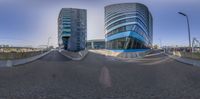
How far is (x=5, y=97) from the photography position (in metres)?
7.07

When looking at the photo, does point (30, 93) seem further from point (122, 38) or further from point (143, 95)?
point (122, 38)

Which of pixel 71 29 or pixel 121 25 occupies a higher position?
pixel 71 29

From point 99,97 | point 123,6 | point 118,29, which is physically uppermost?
point 123,6

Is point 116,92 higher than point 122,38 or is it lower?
lower

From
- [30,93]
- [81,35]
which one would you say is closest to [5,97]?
[30,93]

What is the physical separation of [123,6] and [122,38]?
471cm

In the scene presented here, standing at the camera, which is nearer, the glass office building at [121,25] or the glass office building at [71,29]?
the glass office building at [121,25]

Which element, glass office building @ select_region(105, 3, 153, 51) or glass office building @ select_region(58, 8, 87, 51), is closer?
glass office building @ select_region(105, 3, 153, 51)

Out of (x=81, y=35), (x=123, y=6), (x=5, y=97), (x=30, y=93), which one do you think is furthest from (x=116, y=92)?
(x=81, y=35)

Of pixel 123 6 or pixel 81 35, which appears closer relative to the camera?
pixel 123 6

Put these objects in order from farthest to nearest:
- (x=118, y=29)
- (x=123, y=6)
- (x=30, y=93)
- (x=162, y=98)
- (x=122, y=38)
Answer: (x=118, y=29) < (x=122, y=38) < (x=123, y=6) < (x=30, y=93) < (x=162, y=98)

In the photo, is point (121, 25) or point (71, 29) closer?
point (121, 25)

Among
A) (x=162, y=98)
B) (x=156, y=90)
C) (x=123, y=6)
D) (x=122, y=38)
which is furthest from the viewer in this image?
(x=122, y=38)

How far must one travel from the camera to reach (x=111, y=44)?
28703 millimetres
